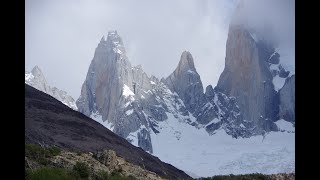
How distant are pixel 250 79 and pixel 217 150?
1054 inches

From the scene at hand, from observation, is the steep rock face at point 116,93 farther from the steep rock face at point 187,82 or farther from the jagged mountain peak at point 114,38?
the steep rock face at point 187,82

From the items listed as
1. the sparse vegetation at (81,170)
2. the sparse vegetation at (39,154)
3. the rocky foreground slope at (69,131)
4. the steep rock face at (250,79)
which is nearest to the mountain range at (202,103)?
the steep rock face at (250,79)

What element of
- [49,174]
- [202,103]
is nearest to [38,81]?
[202,103]

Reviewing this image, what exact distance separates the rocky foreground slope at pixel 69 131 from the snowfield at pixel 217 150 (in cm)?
6400

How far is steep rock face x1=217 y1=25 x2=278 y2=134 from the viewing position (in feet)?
506

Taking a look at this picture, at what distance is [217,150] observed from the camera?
16438 cm

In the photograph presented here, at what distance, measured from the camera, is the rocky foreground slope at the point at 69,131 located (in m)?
44.5

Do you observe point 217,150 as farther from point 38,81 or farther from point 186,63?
point 38,81

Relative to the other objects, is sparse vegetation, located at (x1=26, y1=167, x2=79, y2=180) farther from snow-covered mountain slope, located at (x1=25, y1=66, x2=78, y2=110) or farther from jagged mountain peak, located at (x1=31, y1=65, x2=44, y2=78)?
jagged mountain peak, located at (x1=31, y1=65, x2=44, y2=78)

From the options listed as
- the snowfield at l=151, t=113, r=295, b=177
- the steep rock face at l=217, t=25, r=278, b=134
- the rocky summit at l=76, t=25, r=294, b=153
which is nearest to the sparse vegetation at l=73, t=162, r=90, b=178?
the snowfield at l=151, t=113, r=295, b=177

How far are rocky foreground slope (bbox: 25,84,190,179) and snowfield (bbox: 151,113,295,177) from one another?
64.0m

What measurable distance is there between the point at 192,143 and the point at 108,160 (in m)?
156
